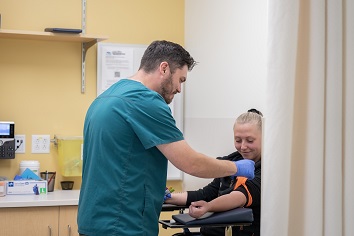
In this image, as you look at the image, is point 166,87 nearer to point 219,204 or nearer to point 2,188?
point 219,204

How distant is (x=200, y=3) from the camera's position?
3.91 meters

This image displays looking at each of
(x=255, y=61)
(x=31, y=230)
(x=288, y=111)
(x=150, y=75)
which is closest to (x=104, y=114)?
(x=150, y=75)

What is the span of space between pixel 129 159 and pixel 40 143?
5.96 ft

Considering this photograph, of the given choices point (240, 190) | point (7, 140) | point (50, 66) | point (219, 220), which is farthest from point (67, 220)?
point (219, 220)

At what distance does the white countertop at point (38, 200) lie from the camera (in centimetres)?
332

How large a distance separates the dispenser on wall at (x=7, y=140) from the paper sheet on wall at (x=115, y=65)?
0.65 metres

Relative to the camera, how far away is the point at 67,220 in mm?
3422

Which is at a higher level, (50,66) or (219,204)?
(50,66)

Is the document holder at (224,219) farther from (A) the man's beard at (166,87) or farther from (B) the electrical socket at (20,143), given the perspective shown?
(B) the electrical socket at (20,143)

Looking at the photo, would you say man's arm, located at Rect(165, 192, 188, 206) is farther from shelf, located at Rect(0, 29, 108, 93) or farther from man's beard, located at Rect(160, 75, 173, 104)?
shelf, located at Rect(0, 29, 108, 93)

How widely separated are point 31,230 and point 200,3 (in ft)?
5.66

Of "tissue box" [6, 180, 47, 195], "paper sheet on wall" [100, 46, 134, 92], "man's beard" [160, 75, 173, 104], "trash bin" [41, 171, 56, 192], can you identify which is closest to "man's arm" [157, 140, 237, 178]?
"man's beard" [160, 75, 173, 104]

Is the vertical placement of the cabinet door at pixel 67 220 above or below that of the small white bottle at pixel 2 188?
below

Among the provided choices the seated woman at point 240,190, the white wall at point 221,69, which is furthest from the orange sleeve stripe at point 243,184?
the white wall at point 221,69
